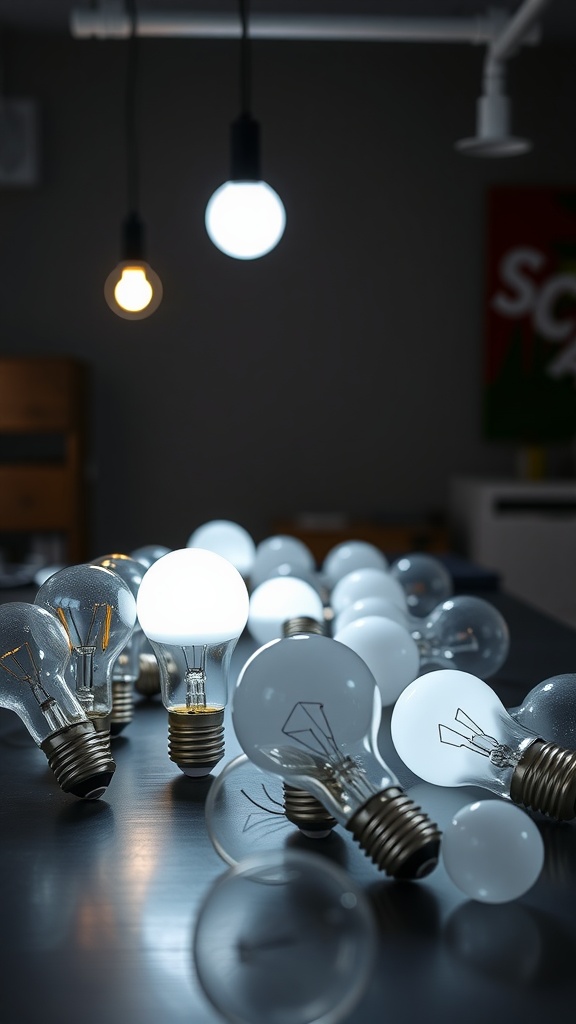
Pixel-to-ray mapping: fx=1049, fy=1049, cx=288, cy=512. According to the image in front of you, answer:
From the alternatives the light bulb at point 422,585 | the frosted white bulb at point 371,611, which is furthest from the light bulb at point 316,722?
the light bulb at point 422,585

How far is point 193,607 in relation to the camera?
0.97 metres

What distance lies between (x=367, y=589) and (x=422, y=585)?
0.86ft

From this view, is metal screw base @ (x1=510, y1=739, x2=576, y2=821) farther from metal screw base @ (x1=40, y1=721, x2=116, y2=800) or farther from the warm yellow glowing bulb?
the warm yellow glowing bulb

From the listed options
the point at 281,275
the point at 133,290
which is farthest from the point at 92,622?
the point at 281,275

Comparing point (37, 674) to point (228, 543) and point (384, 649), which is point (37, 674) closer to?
point (384, 649)

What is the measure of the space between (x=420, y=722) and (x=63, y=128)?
4.23 metres

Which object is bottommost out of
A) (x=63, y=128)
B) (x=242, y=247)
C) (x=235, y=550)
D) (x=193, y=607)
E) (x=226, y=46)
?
(x=235, y=550)

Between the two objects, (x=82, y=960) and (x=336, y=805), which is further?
(x=336, y=805)

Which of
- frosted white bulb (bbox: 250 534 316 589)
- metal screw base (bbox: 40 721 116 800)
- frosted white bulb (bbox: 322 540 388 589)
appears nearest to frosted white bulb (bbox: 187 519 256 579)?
frosted white bulb (bbox: 250 534 316 589)

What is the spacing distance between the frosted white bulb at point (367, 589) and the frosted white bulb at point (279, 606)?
0.26ft

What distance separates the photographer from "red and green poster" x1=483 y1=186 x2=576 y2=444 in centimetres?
459

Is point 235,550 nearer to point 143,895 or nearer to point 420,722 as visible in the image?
point 420,722

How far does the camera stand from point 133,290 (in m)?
2.47

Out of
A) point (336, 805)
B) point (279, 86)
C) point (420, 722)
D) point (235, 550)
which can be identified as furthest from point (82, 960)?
point (279, 86)
